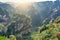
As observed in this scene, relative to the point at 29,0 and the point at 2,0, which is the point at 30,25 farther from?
the point at 2,0

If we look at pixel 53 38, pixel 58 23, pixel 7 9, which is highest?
pixel 7 9

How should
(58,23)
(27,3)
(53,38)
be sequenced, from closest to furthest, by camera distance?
1. (53,38)
2. (58,23)
3. (27,3)

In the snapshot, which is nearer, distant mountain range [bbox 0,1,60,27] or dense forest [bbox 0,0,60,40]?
dense forest [bbox 0,0,60,40]

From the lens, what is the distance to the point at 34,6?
9.21 feet

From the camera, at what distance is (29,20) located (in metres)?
Answer: 2.76

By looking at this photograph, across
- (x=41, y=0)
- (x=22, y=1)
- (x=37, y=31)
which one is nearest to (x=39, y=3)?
(x=41, y=0)

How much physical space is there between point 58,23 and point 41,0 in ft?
1.62

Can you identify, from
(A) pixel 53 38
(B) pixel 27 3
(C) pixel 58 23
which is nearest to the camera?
(A) pixel 53 38

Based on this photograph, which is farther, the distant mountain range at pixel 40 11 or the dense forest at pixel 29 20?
the distant mountain range at pixel 40 11

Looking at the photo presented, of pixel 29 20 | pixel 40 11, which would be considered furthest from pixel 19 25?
pixel 40 11

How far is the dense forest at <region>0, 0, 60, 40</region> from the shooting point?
2633 mm

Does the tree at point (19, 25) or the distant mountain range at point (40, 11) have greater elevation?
the distant mountain range at point (40, 11)

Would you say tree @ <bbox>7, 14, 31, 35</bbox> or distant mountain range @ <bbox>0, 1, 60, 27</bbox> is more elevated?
distant mountain range @ <bbox>0, 1, 60, 27</bbox>

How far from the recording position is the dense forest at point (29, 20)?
8.64ft
